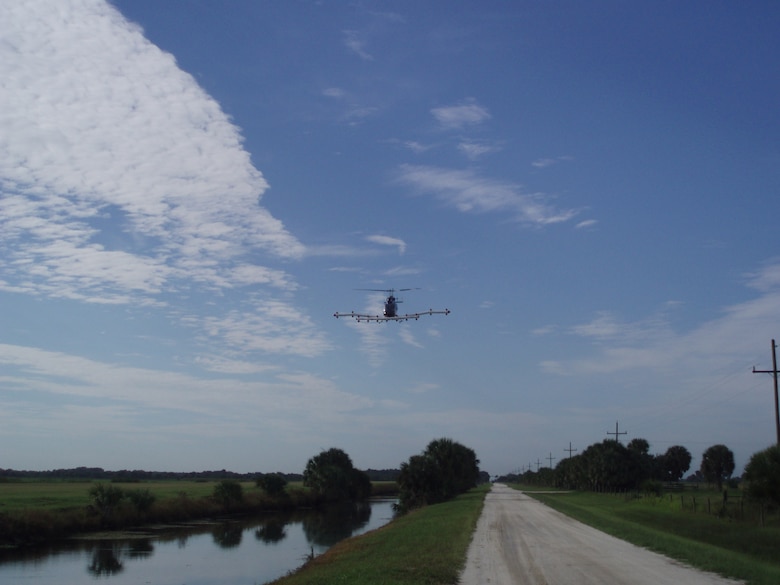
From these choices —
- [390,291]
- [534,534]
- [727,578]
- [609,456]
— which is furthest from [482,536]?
[609,456]

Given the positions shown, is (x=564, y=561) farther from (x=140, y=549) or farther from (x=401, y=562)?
(x=140, y=549)

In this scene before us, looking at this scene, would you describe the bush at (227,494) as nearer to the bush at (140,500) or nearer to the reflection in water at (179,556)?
the reflection in water at (179,556)

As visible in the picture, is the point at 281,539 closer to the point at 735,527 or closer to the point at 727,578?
the point at 735,527

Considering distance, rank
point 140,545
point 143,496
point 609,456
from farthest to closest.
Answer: point 609,456 → point 143,496 → point 140,545

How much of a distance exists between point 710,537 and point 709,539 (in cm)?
46

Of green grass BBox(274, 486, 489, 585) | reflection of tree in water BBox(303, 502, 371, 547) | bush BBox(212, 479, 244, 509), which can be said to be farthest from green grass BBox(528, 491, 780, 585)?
bush BBox(212, 479, 244, 509)

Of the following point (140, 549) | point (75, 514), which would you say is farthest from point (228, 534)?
point (140, 549)

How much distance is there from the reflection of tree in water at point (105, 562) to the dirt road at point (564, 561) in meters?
18.3

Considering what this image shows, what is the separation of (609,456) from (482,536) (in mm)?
66489

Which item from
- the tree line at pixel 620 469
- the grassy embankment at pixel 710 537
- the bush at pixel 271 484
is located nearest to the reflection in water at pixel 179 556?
the grassy embankment at pixel 710 537

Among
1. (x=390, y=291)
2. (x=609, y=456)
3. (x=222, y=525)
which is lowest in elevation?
(x=222, y=525)

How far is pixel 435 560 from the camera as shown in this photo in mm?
22422

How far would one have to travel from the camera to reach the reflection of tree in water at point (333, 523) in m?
55.6

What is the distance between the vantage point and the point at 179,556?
42.7 m
